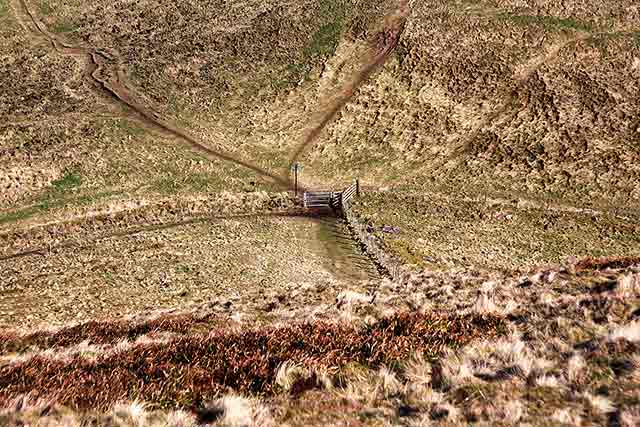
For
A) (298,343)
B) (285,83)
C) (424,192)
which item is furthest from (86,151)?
(298,343)

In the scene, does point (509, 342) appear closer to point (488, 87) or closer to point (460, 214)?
point (460, 214)

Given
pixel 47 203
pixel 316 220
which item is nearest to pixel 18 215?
pixel 47 203

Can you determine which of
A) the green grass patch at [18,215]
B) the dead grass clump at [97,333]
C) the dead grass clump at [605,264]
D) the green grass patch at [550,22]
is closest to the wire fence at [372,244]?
the dead grass clump at [605,264]

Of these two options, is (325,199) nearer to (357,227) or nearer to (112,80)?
(357,227)

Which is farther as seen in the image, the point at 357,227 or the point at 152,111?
the point at 152,111

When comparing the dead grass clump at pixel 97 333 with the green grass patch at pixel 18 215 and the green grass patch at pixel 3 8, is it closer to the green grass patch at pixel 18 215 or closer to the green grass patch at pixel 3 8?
the green grass patch at pixel 18 215
